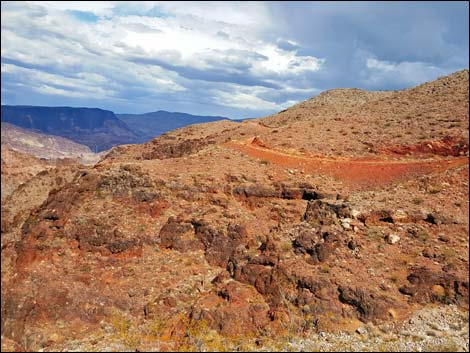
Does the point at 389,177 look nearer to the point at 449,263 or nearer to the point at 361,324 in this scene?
the point at 449,263

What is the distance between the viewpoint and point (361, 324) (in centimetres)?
1549

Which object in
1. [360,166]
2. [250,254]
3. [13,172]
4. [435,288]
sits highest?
[360,166]

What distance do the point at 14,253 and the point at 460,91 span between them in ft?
112

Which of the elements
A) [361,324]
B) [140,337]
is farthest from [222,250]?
[361,324]

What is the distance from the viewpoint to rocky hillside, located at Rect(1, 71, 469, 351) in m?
15.6

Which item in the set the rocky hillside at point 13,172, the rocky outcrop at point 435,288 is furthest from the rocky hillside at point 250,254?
the rocky hillside at point 13,172

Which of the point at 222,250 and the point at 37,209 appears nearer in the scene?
the point at 222,250

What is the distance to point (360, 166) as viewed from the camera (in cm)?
2652

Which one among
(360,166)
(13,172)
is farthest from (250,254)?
(13,172)

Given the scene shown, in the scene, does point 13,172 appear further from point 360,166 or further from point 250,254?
point 360,166

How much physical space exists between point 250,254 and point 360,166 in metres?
11.3

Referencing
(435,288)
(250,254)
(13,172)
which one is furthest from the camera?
(13,172)

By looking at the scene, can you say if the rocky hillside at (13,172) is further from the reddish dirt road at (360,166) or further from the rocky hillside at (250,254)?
the reddish dirt road at (360,166)

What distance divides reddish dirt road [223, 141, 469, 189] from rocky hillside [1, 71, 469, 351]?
5.1 inches
